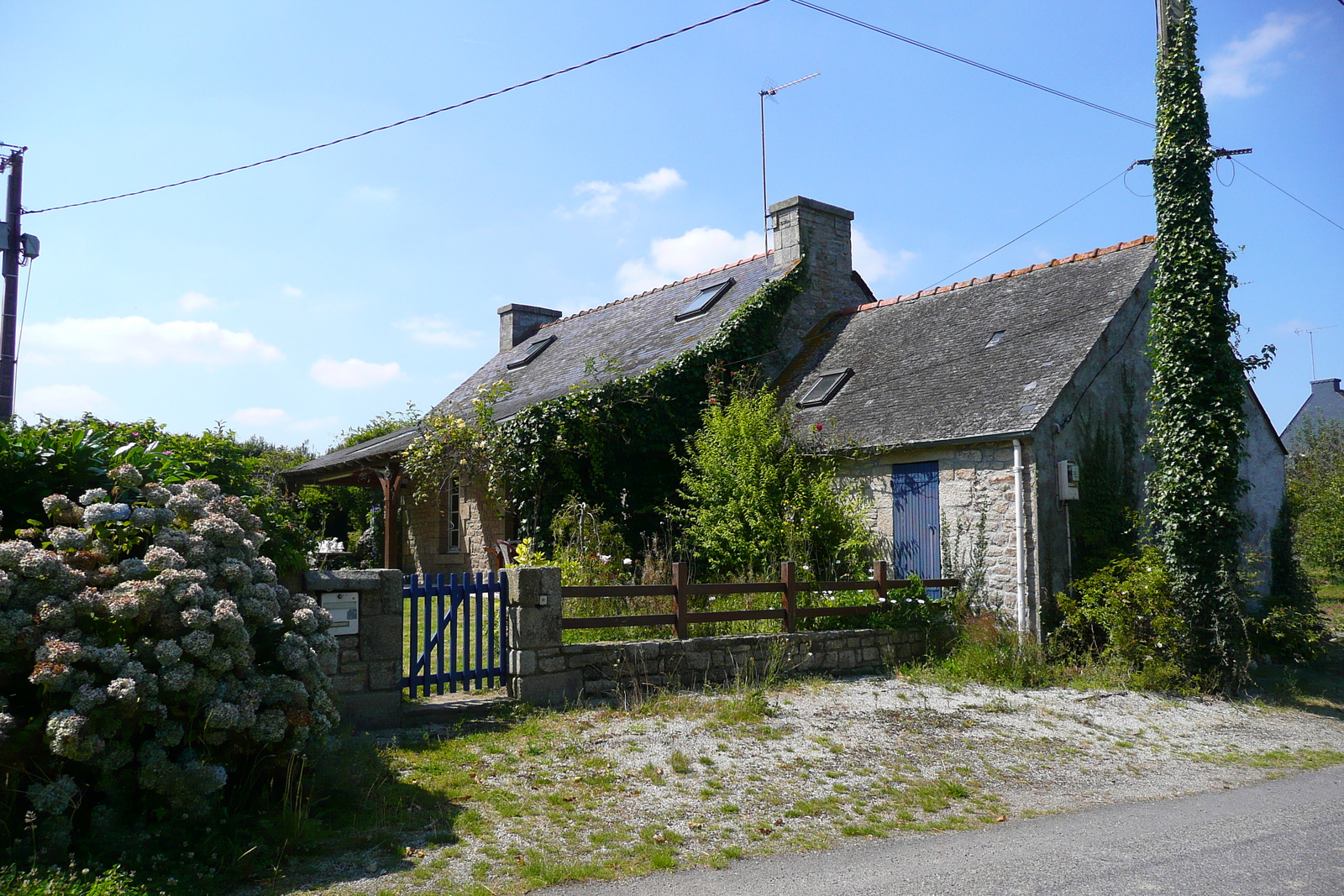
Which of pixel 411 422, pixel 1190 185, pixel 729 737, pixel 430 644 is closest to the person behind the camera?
pixel 729 737

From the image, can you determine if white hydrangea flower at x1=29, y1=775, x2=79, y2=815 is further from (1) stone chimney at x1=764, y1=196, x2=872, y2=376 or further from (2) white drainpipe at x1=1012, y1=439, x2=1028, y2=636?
(1) stone chimney at x1=764, y1=196, x2=872, y2=376

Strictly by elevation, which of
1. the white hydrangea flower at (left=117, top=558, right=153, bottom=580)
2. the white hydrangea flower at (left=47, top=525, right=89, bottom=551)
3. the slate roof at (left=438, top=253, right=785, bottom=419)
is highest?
the slate roof at (left=438, top=253, right=785, bottom=419)

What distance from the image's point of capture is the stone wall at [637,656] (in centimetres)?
786

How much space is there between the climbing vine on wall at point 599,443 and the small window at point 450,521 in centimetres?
200

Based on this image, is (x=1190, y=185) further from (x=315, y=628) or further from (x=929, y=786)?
(x=315, y=628)

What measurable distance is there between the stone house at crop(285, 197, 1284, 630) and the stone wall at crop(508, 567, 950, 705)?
2325 mm

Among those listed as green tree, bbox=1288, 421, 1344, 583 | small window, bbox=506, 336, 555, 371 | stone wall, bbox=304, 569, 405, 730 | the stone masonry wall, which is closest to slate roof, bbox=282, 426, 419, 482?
small window, bbox=506, 336, 555, 371

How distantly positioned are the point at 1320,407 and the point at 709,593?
37485 mm

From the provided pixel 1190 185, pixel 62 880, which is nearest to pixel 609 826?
pixel 62 880

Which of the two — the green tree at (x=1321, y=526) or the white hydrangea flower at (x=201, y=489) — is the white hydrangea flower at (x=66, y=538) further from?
the green tree at (x=1321, y=526)

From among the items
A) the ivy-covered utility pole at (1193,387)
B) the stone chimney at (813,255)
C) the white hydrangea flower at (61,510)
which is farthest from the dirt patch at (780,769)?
the stone chimney at (813,255)

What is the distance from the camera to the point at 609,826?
509 cm

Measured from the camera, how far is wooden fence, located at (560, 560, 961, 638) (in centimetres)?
852

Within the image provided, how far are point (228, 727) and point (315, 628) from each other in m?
0.88
